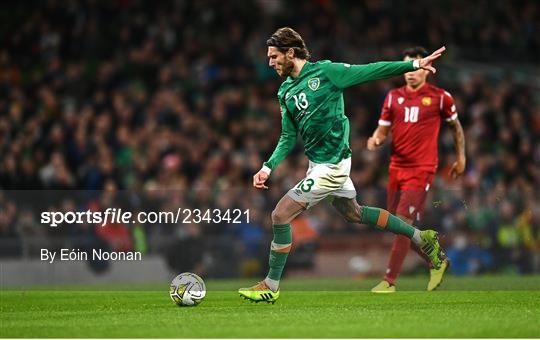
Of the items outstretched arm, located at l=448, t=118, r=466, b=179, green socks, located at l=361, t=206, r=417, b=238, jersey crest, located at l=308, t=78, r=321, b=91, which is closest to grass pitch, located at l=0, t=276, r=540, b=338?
green socks, located at l=361, t=206, r=417, b=238

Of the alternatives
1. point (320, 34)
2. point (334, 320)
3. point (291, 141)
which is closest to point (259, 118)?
point (320, 34)

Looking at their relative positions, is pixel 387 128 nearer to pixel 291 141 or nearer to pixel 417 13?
pixel 291 141

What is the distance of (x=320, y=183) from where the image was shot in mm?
12258

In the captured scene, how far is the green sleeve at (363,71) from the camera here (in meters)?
11.7

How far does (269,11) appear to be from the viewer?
96.7ft

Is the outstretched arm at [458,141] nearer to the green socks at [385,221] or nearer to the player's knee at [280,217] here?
the green socks at [385,221]

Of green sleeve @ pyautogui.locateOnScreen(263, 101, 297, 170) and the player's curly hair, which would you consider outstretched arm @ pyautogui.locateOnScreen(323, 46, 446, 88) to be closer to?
the player's curly hair

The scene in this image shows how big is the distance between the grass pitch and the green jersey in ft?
4.89

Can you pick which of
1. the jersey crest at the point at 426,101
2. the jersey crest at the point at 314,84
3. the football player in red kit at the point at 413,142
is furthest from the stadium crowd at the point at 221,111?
the jersey crest at the point at 314,84

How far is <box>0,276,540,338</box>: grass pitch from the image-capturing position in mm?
9680

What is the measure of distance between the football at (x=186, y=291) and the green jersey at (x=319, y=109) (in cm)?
139

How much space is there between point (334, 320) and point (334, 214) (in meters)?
9.68

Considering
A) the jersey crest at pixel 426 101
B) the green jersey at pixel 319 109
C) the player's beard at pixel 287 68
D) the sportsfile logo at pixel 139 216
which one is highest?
the player's beard at pixel 287 68

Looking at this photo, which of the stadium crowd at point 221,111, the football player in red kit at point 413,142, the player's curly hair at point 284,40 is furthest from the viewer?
the stadium crowd at point 221,111
